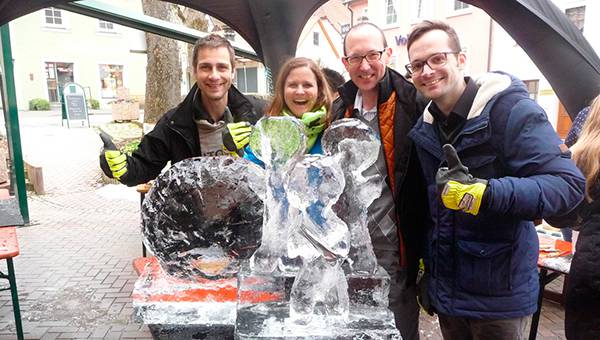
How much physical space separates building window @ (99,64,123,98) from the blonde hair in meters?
30.0

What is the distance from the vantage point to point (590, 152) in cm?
219

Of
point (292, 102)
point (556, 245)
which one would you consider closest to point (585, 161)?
point (556, 245)

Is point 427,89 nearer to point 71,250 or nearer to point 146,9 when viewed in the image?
point 71,250

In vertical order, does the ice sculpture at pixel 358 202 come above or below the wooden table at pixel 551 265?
above

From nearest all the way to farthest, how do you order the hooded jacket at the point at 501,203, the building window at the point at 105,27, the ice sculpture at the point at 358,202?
1. the ice sculpture at the point at 358,202
2. the hooded jacket at the point at 501,203
3. the building window at the point at 105,27

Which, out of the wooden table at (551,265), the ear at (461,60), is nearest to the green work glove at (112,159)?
the ear at (461,60)

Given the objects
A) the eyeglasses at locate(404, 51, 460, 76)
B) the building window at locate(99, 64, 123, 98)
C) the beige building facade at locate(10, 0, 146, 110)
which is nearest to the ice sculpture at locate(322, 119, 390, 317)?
the eyeglasses at locate(404, 51, 460, 76)

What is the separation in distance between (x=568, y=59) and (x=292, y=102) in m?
2.20

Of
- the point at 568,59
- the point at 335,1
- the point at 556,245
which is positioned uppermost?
the point at 335,1

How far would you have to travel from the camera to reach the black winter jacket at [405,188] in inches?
77.0

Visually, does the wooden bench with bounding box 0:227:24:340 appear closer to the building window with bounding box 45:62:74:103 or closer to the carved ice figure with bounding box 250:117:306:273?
the carved ice figure with bounding box 250:117:306:273

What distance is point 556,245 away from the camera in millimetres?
3219

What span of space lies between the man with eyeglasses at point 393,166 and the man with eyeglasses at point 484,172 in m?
0.12

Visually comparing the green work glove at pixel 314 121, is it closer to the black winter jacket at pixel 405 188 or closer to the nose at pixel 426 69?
the black winter jacket at pixel 405 188
